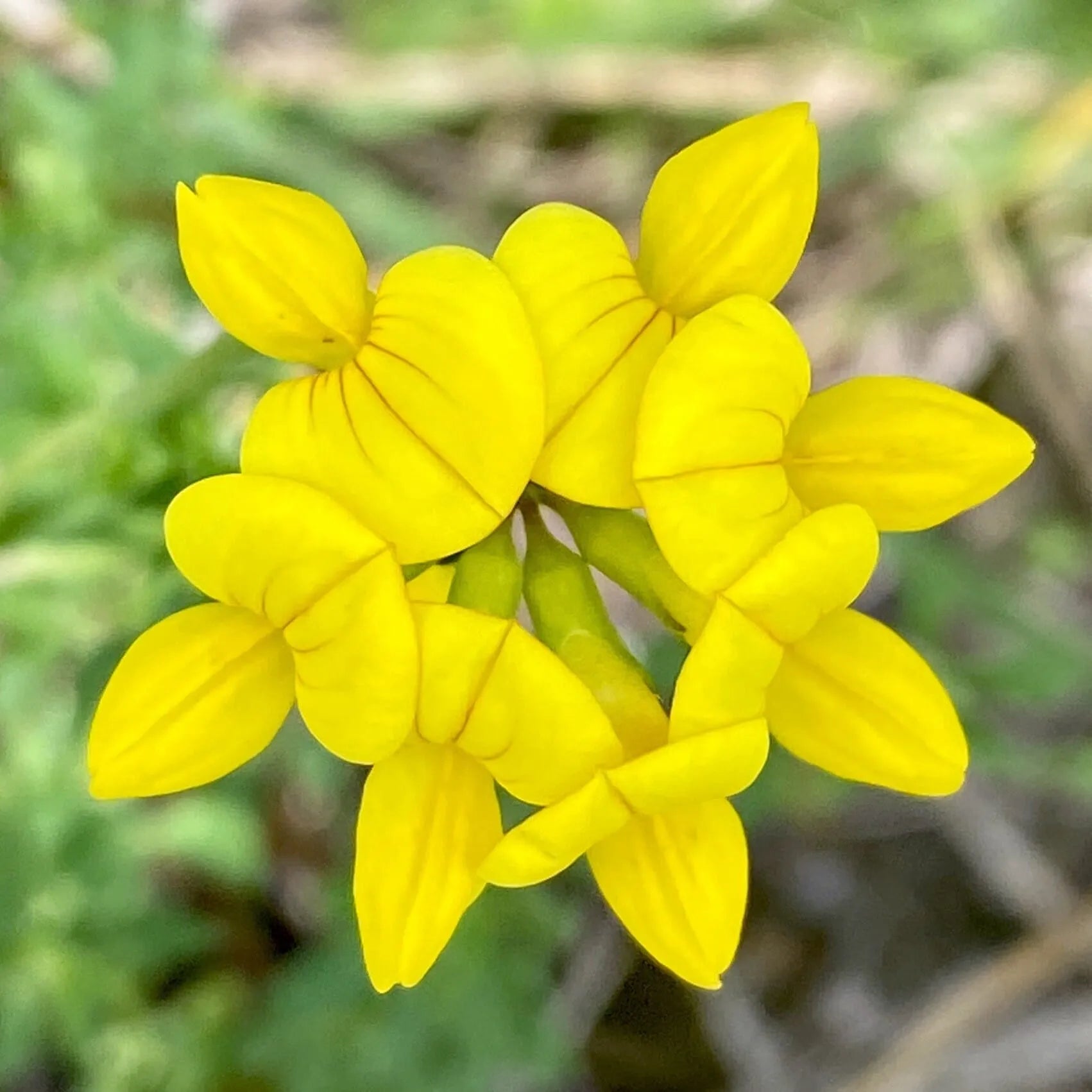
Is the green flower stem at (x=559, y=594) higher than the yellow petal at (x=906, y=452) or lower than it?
lower

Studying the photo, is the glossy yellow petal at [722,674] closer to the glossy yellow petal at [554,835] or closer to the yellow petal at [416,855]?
the glossy yellow petal at [554,835]

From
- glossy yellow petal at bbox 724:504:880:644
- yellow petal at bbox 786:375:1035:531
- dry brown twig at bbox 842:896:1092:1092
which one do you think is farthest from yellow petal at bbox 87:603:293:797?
dry brown twig at bbox 842:896:1092:1092

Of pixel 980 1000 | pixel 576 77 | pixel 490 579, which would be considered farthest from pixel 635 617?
pixel 490 579

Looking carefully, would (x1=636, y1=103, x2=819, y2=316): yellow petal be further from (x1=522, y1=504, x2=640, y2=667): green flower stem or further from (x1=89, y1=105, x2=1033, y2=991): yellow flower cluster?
(x1=522, y1=504, x2=640, y2=667): green flower stem

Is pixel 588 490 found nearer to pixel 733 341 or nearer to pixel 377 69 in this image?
pixel 733 341

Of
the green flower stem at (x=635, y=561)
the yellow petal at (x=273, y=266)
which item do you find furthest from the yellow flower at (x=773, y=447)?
the yellow petal at (x=273, y=266)

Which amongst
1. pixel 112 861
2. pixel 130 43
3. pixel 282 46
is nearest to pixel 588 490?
pixel 112 861
